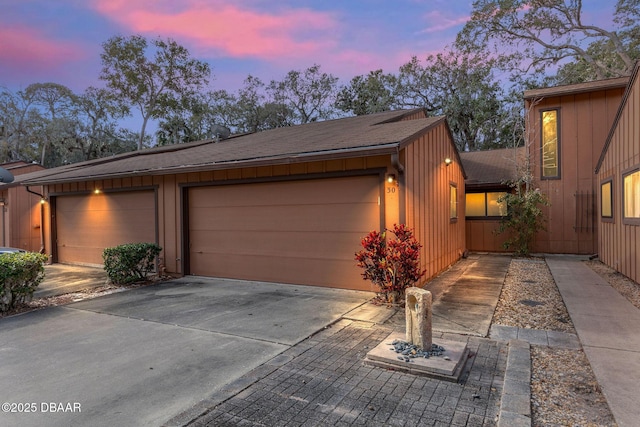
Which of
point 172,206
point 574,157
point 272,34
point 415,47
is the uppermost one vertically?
point 415,47

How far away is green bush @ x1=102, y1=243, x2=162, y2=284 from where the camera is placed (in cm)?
724

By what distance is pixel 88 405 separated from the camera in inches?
104

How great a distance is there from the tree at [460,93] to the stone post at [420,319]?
65.5ft

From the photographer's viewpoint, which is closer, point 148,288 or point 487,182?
point 148,288

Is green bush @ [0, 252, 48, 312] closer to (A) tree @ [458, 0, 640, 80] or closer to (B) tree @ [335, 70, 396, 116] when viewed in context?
(A) tree @ [458, 0, 640, 80]

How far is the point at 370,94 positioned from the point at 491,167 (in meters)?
13.8

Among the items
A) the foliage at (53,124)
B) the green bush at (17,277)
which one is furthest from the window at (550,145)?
the foliage at (53,124)

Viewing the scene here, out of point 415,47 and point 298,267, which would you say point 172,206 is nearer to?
point 298,267

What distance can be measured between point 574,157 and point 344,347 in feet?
34.1

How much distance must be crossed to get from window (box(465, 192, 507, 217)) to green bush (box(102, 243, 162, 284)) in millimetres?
Answer: 9940

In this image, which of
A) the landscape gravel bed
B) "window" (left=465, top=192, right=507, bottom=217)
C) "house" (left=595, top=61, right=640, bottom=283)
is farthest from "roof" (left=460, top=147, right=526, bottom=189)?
the landscape gravel bed

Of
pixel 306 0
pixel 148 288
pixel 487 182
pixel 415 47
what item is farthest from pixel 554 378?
pixel 415 47

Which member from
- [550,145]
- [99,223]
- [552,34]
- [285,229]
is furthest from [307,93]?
[285,229]

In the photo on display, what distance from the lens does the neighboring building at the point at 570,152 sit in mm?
10164
